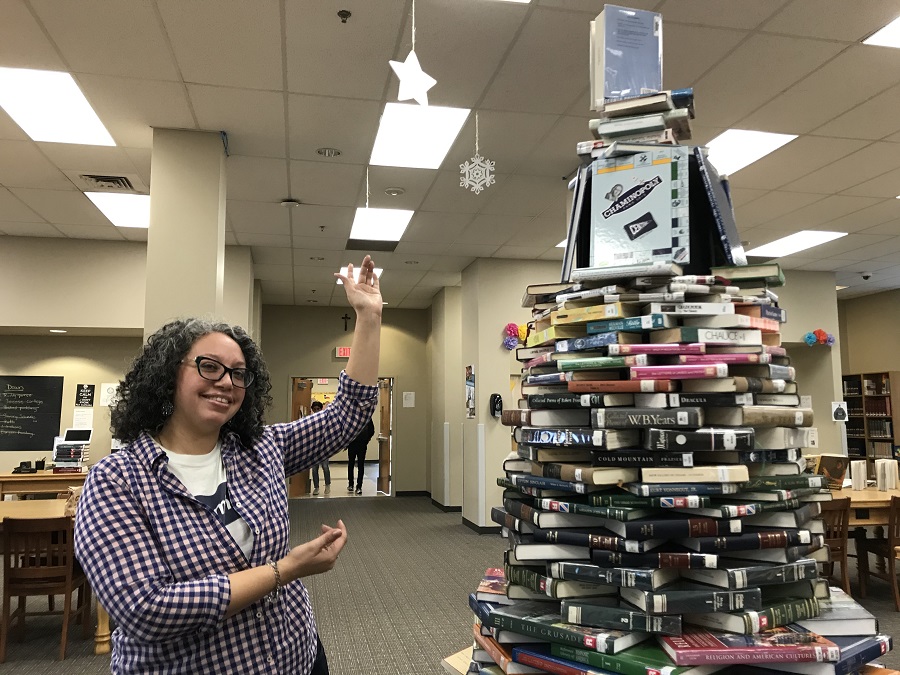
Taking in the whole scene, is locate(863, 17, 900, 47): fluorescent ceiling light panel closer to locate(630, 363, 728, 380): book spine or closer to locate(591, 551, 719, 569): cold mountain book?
locate(630, 363, 728, 380): book spine

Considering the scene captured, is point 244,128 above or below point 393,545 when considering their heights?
above

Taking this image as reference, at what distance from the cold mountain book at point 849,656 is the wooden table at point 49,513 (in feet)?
12.7

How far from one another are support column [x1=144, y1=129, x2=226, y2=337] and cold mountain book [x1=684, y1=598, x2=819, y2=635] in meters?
4.10

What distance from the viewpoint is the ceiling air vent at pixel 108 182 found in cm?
588

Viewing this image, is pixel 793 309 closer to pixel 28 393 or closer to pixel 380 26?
pixel 380 26

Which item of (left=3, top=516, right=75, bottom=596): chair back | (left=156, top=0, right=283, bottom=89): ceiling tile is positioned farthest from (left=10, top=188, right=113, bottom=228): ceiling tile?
(left=3, top=516, right=75, bottom=596): chair back

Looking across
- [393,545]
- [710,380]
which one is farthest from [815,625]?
[393,545]

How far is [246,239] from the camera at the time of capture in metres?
8.04

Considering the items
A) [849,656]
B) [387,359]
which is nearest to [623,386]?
[849,656]

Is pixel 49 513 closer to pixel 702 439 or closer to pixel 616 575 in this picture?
pixel 616 575

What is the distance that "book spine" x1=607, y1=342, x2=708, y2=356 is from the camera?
1.57 metres

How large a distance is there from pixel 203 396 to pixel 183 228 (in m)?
3.68

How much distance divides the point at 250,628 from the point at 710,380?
1.16m

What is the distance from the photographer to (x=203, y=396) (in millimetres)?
1505
